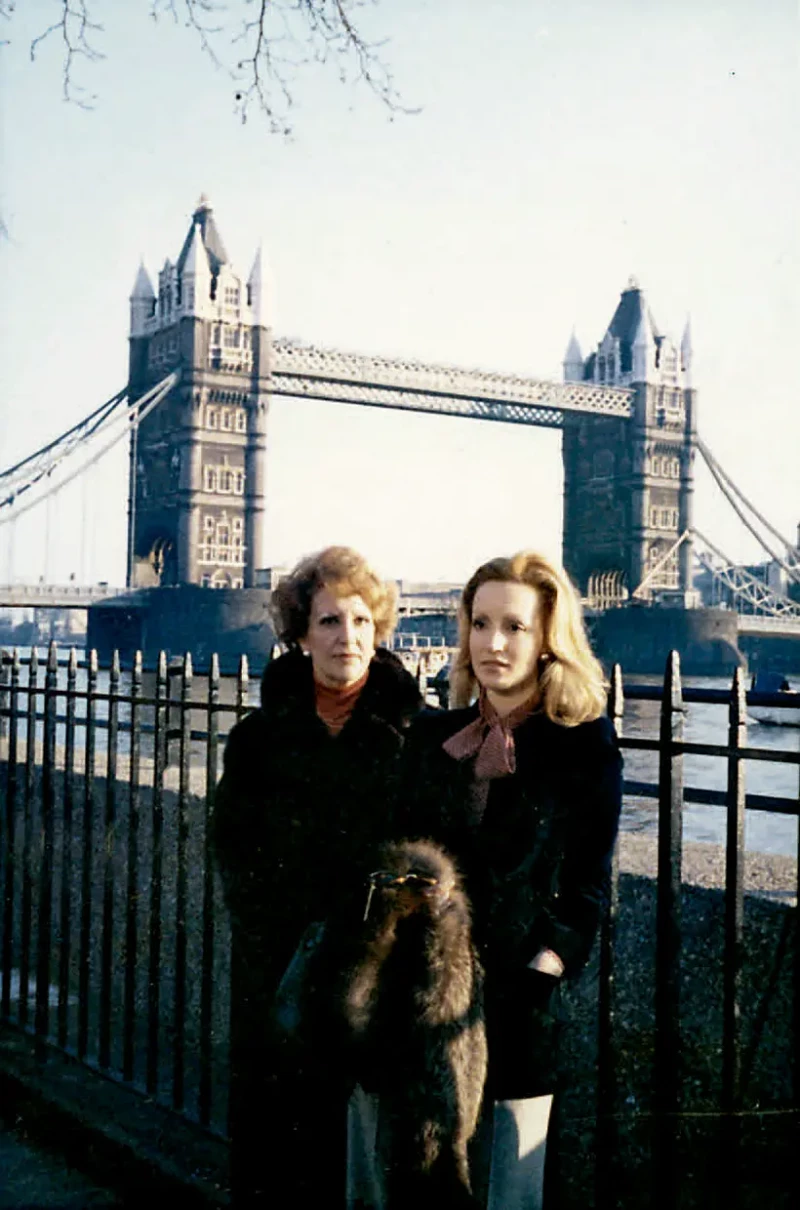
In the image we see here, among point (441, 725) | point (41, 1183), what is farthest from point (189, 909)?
point (441, 725)

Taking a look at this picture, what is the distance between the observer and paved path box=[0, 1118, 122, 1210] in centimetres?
246

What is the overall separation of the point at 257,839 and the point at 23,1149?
1.23m

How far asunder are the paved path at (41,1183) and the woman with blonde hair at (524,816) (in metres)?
1.12

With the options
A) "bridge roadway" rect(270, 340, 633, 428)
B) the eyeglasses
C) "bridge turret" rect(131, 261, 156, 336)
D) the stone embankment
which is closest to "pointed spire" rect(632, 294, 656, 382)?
"bridge roadway" rect(270, 340, 633, 428)

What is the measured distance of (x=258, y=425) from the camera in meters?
42.5

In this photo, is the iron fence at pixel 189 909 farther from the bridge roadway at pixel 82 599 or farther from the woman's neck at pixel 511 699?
the bridge roadway at pixel 82 599

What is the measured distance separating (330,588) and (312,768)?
0.93 ft

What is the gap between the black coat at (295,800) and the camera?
197cm

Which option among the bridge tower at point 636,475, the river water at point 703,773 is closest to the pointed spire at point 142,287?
the bridge tower at point 636,475

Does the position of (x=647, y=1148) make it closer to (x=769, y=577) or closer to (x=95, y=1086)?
(x=95, y=1086)

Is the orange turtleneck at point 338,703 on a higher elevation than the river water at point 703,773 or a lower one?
higher

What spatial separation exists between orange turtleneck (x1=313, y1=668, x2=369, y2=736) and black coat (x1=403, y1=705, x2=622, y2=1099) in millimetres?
276

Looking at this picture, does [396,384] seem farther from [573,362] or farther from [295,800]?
[295,800]

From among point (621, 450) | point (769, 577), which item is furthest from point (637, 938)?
point (769, 577)
